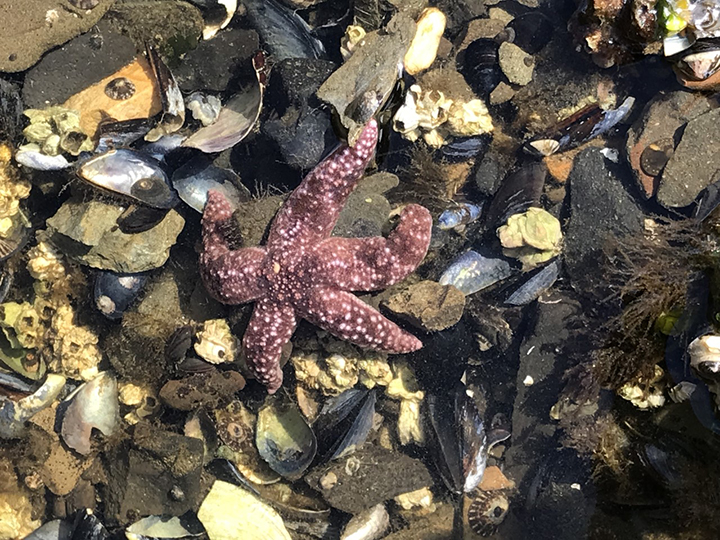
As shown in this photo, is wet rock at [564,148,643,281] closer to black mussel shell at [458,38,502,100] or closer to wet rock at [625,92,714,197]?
wet rock at [625,92,714,197]

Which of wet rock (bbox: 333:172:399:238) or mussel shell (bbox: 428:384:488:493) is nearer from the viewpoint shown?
wet rock (bbox: 333:172:399:238)

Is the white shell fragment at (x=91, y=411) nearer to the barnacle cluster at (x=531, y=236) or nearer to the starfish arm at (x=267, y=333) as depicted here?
the starfish arm at (x=267, y=333)

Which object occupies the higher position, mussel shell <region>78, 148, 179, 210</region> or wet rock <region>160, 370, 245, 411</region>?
mussel shell <region>78, 148, 179, 210</region>

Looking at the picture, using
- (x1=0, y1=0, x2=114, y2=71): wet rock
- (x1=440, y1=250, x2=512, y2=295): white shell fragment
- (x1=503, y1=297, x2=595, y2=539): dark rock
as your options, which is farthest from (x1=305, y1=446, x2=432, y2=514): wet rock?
(x1=0, y1=0, x2=114, y2=71): wet rock

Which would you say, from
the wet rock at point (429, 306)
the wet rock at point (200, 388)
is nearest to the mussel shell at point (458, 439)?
the wet rock at point (429, 306)

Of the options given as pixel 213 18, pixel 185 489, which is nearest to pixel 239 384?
pixel 185 489

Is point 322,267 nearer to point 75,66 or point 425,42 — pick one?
point 425,42

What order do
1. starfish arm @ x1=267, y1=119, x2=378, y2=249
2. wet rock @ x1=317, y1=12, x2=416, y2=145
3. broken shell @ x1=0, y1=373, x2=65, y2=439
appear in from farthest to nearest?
1. broken shell @ x1=0, y1=373, x2=65, y2=439
2. wet rock @ x1=317, y1=12, x2=416, y2=145
3. starfish arm @ x1=267, y1=119, x2=378, y2=249

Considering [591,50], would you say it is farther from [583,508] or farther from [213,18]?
[583,508]
